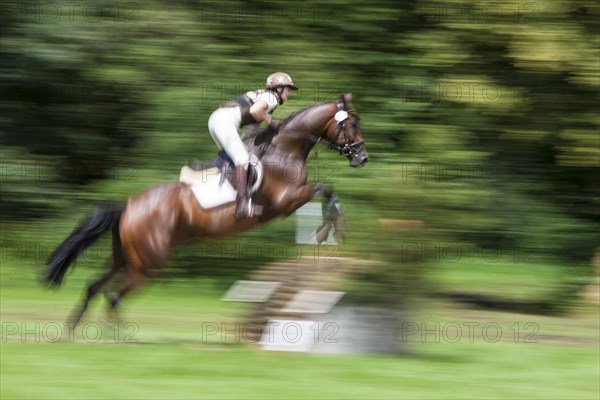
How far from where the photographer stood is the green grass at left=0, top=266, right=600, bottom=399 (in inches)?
288

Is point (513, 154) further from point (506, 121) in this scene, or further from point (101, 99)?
point (101, 99)

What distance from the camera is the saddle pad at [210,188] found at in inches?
371

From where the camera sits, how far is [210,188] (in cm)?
944

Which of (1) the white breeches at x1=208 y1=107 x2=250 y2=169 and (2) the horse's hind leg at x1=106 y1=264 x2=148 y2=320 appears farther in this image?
(2) the horse's hind leg at x1=106 y1=264 x2=148 y2=320

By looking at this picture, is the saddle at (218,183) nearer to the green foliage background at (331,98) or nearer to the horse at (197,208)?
the horse at (197,208)

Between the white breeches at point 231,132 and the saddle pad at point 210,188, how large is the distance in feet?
1.08

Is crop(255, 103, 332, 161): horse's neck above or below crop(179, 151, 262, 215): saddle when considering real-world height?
above

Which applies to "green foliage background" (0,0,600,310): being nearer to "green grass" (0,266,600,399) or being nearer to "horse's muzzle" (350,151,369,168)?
"horse's muzzle" (350,151,369,168)

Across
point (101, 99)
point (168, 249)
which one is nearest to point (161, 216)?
point (168, 249)

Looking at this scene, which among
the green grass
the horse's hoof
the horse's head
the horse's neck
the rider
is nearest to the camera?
the green grass

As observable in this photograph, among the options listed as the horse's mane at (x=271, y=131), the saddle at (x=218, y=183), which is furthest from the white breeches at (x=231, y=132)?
the horse's mane at (x=271, y=131)

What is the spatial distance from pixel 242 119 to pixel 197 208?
0.98 meters

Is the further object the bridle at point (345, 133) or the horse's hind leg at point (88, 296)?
the bridle at point (345, 133)

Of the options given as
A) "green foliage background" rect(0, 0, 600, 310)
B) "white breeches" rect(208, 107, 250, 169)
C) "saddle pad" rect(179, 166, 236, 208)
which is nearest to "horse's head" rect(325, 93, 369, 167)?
"green foliage background" rect(0, 0, 600, 310)
